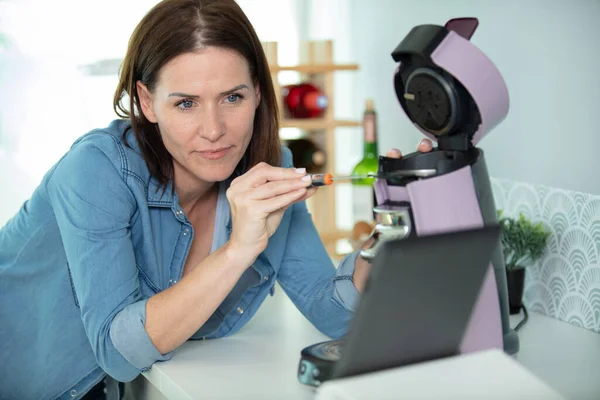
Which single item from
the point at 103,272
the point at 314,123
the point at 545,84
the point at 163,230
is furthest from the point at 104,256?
the point at 314,123

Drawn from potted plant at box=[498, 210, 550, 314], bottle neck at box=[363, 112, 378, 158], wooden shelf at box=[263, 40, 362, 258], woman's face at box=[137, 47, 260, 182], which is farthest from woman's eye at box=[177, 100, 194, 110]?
wooden shelf at box=[263, 40, 362, 258]

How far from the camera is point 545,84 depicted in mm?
1546

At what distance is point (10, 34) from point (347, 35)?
1093mm

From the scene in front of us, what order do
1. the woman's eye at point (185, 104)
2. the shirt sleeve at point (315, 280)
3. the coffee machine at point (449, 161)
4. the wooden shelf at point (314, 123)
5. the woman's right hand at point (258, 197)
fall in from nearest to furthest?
1. the coffee machine at point (449, 161)
2. the woman's right hand at point (258, 197)
3. the woman's eye at point (185, 104)
4. the shirt sleeve at point (315, 280)
5. the wooden shelf at point (314, 123)

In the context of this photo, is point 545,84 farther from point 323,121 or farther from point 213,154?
point 323,121

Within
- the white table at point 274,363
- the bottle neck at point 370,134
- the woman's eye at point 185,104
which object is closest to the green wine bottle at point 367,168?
the bottle neck at point 370,134

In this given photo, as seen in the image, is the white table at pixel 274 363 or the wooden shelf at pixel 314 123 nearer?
the white table at pixel 274 363

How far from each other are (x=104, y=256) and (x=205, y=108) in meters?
0.30

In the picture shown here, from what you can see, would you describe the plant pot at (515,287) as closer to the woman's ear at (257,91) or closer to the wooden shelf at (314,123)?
the woman's ear at (257,91)

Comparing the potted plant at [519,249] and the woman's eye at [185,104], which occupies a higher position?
the woman's eye at [185,104]

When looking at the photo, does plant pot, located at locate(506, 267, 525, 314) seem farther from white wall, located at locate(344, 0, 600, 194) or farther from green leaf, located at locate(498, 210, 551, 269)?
white wall, located at locate(344, 0, 600, 194)

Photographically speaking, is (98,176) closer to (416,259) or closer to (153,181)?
(153,181)

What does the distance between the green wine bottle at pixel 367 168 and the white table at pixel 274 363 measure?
0.59 meters

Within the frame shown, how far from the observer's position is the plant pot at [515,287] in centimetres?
150
